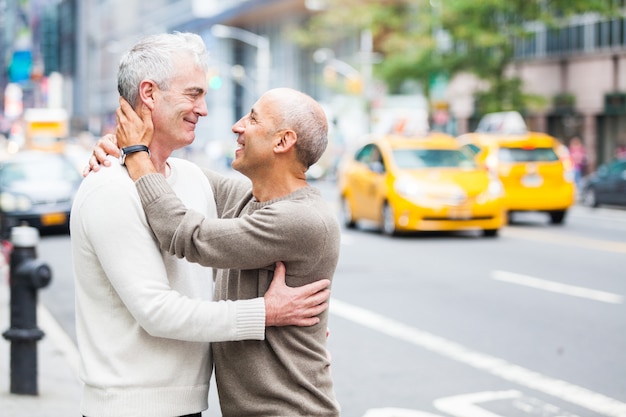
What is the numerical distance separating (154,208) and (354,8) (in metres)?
39.7

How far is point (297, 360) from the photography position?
2.84 metres

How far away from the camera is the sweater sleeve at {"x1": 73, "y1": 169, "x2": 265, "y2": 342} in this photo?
2691mm

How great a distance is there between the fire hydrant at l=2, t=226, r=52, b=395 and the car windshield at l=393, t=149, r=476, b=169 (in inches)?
454

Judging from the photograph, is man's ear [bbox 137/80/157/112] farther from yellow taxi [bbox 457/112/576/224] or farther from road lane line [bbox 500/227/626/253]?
yellow taxi [bbox 457/112/576/224]

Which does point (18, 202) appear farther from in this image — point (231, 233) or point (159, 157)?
point (231, 233)

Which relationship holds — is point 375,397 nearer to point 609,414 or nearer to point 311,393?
point 609,414

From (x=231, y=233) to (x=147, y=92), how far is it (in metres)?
0.45

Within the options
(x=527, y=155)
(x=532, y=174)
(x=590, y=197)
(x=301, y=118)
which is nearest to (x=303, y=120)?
(x=301, y=118)

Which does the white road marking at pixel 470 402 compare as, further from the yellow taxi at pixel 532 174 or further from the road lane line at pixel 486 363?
the yellow taxi at pixel 532 174

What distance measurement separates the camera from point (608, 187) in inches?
980

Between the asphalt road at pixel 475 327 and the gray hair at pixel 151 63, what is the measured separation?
3.65 meters

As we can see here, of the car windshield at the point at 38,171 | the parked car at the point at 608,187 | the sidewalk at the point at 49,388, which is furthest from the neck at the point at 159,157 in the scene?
the parked car at the point at 608,187

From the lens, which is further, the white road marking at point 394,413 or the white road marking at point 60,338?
the white road marking at point 60,338

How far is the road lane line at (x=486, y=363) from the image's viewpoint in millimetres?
6469
